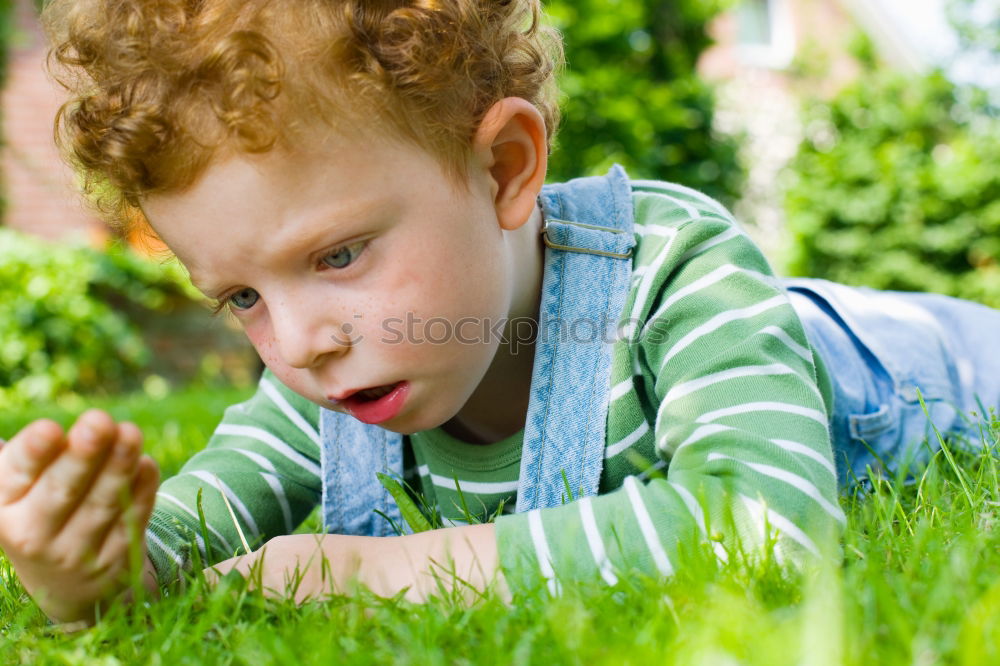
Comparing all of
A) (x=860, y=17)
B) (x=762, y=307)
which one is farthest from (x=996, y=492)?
(x=860, y=17)

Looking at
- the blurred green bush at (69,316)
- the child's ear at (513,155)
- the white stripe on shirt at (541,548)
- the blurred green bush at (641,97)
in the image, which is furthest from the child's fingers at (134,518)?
the blurred green bush at (69,316)

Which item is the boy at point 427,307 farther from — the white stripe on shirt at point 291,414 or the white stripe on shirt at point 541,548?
the white stripe on shirt at point 291,414

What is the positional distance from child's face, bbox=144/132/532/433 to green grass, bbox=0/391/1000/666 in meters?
0.43

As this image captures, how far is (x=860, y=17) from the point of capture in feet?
55.5

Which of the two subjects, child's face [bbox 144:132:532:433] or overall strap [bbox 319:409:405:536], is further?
overall strap [bbox 319:409:405:536]

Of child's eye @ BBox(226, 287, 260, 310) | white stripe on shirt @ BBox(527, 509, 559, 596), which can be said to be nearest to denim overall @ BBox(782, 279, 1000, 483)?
white stripe on shirt @ BBox(527, 509, 559, 596)

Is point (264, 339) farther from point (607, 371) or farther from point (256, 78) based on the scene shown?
point (607, 371)

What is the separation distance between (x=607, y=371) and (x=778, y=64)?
584 inches

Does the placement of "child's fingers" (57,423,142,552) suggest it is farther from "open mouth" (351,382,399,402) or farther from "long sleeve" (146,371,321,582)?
"open mouth" (351,382,399,402)

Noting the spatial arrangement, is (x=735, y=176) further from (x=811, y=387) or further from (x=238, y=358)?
(x=811, y=387)

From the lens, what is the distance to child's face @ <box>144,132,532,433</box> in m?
1.54

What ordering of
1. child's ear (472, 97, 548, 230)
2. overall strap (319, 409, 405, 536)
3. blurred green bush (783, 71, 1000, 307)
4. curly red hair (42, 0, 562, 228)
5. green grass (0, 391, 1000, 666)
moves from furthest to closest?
blurred green bush (783, 71, 1000, 307)
overall strap (319, 409, 405, 536)
child's ear (472, 97, 548, 230)
curly red hair (42, 0, 562, 228)
green grass (0, 391, 1000, 666)

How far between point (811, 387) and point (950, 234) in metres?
9.98

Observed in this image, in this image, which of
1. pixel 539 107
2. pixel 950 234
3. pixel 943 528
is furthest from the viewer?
pixel 950 234
